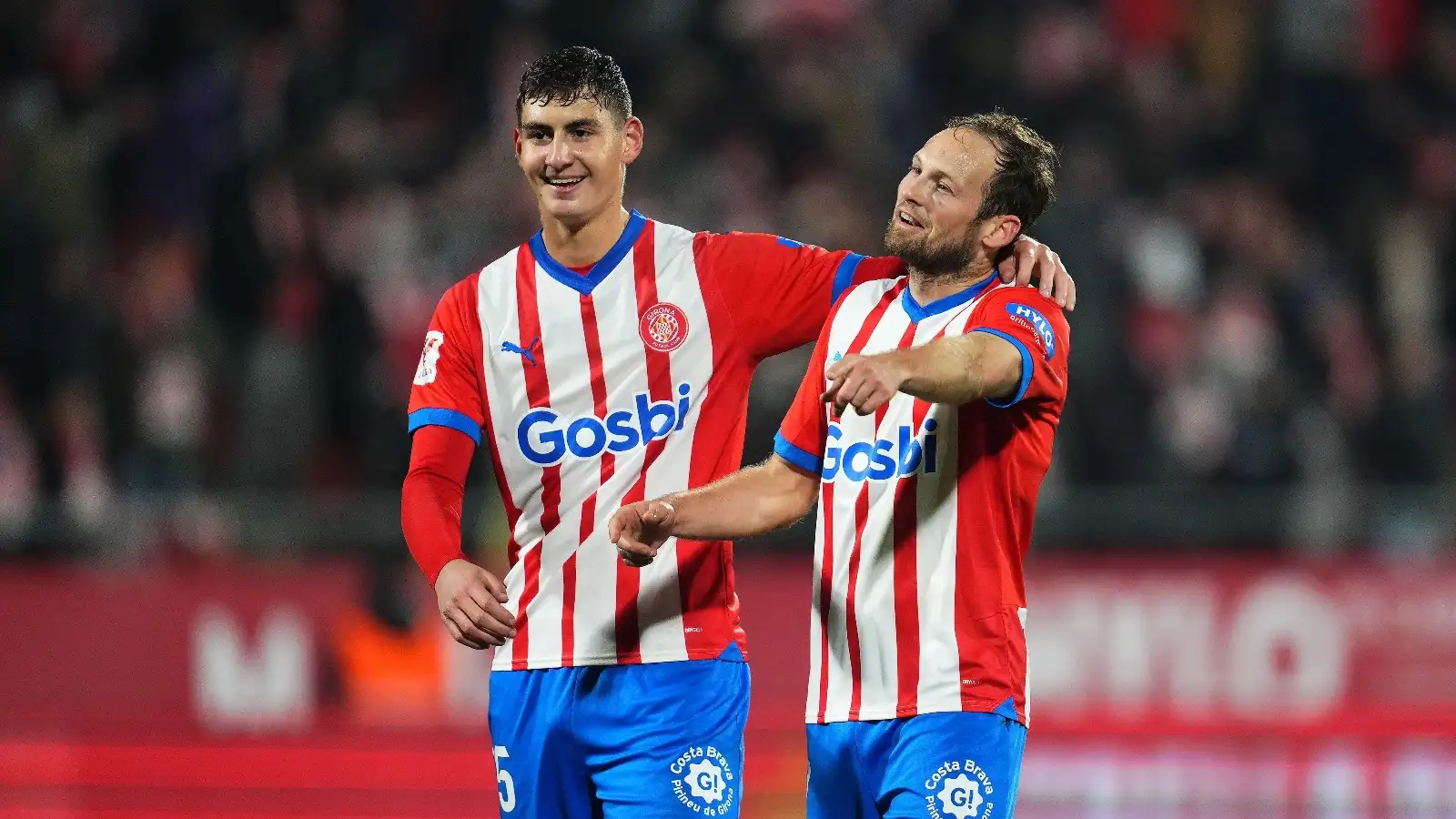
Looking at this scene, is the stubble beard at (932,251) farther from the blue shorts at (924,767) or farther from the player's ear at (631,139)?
the blue shorts at (924,767)

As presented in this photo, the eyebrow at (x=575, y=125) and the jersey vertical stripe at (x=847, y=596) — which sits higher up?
the eyebrow at (x=575, y=125)

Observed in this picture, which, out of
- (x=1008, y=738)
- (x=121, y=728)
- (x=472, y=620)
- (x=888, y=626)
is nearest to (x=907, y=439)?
(x=888, y=626)

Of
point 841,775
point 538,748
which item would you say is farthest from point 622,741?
point 841,775

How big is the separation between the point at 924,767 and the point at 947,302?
37.3 inches

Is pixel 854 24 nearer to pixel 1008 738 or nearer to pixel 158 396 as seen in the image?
pixel 158 396

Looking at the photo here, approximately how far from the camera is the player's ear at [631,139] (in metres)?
4.24

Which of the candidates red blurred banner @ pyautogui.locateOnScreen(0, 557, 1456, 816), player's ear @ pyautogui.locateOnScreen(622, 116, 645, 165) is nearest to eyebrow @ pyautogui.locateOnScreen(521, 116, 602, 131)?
player's ear @ pyautogui.locateOnScreen(622, 116, 645, 165)

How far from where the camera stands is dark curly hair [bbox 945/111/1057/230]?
12.9ft

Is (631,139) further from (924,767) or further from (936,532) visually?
(924,767)

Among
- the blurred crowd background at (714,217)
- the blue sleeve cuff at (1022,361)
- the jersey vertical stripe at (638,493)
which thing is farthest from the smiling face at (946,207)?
Result: the blurred crowd background at (714,217)

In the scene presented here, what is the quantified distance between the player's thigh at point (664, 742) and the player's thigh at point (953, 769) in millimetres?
428

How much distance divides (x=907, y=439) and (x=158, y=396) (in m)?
6.53

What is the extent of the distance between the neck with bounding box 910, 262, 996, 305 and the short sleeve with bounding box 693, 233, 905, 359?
250 mm

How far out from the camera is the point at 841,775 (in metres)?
3.89
